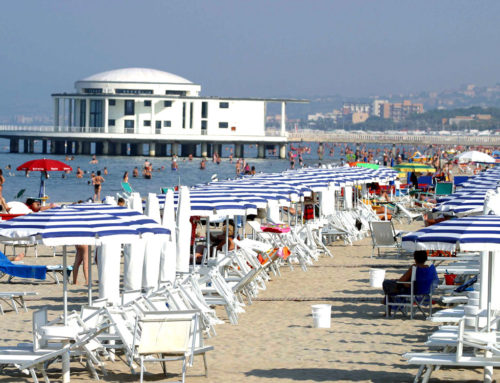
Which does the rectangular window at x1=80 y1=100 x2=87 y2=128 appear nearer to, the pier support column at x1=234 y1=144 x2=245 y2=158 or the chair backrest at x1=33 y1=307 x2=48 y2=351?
the pier support column at x1=234 y1=144 x2=245 y2=158

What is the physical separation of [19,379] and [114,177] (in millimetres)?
54996

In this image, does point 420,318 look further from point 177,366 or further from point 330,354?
point 177,366

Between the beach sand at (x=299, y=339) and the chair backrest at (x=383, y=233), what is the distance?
2663 millimetres

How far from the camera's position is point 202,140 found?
85812mm

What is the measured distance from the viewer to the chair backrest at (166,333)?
7395 millimetres

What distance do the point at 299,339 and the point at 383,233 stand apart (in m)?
7.97

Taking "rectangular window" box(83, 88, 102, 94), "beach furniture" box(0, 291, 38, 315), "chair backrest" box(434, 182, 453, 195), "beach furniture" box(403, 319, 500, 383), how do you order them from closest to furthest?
"beach furniture" box(403, 319, 500, 383), "beach furniture" box(0, 291, 38, 315), "chair backrest" box(434, 182, 453, 195), "rectangular window" box(83, 88, 102, 94)

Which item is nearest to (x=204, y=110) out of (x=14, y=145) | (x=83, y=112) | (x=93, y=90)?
(x=93, y=90)

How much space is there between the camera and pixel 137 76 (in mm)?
94625

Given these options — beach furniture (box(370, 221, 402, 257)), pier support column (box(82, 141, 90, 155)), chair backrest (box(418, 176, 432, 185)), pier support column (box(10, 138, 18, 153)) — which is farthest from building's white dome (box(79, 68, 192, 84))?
beach furniture (box(370, 221, 402, 257))

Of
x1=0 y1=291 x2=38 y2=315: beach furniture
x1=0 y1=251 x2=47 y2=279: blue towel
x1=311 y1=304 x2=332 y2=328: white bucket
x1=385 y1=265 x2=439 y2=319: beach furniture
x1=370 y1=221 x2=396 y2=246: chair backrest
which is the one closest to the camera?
x1=311 y1=304 x2=332 y2=328: white bucket

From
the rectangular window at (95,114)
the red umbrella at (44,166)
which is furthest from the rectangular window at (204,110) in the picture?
the red umbrella at (44,166)

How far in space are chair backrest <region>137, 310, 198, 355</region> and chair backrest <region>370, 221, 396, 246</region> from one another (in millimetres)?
10350

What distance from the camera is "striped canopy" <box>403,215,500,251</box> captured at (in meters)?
7.75
